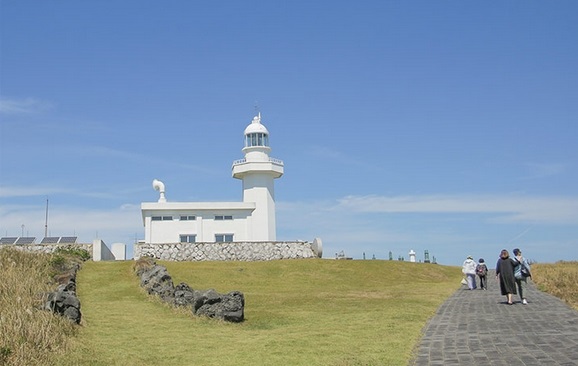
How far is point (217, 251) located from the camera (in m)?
47.2

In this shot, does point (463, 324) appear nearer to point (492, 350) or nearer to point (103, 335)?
point (492, 350)

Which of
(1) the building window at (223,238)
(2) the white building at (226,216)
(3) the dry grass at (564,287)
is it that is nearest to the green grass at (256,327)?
(3) the dry grass at (564,287)

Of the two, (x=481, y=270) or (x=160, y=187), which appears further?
→ (x=160, y=187)

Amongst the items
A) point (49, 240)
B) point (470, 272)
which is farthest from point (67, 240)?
point (470, 272)

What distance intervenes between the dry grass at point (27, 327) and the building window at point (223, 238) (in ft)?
111

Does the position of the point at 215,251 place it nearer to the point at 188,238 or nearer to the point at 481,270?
the point at 188,238

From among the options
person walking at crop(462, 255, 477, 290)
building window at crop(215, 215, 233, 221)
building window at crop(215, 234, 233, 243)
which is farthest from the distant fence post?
person walking at crop(462, 255, 477, 290)

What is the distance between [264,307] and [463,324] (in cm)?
767

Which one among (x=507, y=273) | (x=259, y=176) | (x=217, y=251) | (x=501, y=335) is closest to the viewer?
(x=501, y=335)

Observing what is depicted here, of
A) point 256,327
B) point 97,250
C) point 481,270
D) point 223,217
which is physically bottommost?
point 256,327

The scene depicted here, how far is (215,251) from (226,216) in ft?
19.3

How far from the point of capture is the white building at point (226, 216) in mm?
51469

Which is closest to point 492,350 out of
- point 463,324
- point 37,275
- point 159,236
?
point 463,324

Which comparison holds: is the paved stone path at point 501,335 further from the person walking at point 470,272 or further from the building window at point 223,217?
the building window at point 223,217
